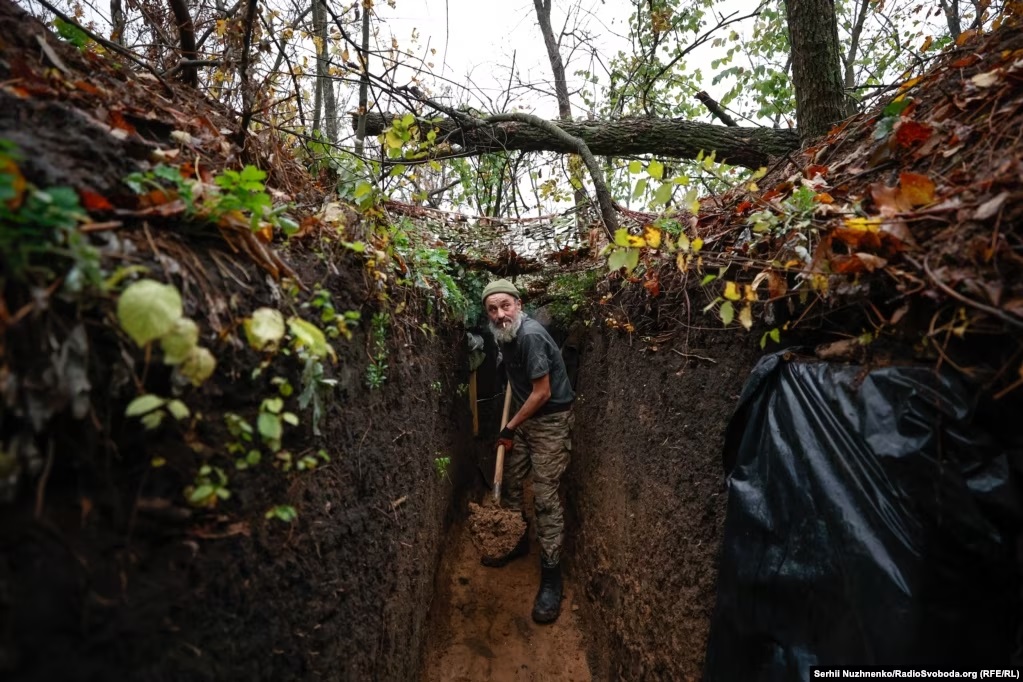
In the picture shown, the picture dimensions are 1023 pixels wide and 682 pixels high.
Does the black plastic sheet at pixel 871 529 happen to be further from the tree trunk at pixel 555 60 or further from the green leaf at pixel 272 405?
the tree trunk at pixel 555 60

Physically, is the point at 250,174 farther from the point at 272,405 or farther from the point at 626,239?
the point at 626,239

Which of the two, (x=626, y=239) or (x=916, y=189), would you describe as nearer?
(x=916, y=189)

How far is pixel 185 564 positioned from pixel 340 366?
0.83 m

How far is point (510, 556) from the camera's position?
406 cm

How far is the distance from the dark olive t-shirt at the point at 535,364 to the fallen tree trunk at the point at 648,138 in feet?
5.75

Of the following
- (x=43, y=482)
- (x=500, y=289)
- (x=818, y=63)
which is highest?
(x=818, y=63)

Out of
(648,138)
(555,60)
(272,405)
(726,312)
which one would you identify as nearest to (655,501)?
(726,312)

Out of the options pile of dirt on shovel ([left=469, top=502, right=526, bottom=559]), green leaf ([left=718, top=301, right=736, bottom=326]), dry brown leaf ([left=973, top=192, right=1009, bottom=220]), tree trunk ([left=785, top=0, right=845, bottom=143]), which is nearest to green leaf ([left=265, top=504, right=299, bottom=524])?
green leaf ([left=718, top=301, right=736, bottom=326])

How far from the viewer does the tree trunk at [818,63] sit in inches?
125

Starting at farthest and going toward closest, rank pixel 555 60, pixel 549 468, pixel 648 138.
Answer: pixel 555 60
pixel 648 138
pixel 549 468

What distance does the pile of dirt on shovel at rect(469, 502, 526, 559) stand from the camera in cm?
399

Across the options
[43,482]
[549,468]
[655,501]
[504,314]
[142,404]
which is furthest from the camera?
[549,468]

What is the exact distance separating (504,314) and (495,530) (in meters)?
1.88

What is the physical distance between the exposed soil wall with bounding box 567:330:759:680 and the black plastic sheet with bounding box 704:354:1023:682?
1.53ft
